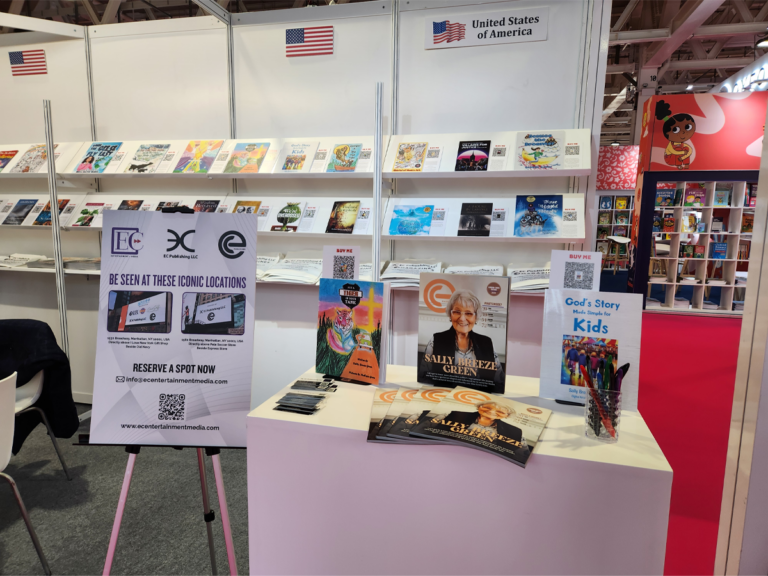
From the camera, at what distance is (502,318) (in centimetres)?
146

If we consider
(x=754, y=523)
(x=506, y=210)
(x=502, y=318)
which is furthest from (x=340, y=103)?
(x=754, y=523)

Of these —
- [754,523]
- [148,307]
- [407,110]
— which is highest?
[407,110]

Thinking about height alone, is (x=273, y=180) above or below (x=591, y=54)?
below

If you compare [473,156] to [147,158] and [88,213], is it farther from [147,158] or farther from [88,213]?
[88,213]

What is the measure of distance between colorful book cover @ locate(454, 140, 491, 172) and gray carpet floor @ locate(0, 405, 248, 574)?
2.25 m

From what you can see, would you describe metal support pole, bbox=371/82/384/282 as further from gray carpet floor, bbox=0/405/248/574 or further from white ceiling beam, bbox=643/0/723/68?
white ceiling beam, bbox=643/0/723/68

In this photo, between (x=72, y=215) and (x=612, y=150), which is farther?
(x=612, y=150)

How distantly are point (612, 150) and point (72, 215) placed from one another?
976 centimetres

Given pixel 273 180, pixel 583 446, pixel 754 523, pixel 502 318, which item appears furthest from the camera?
pixel 273 180

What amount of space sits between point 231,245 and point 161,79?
8.95 feet

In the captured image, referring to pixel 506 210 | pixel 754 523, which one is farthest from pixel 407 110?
pixel 754 523

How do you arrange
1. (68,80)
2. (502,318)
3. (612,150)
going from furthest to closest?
(612,150) < (68,80) < (502,318)

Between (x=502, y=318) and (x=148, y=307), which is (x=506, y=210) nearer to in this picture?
(x=502, y=318)

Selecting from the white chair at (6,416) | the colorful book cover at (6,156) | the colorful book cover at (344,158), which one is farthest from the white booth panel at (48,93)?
the white chair at (6,416)
